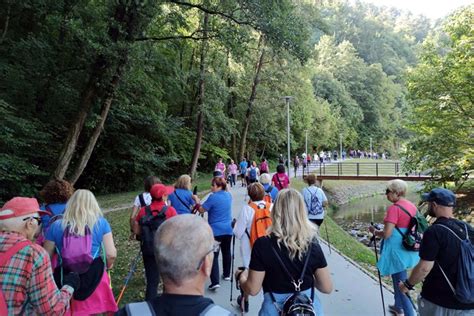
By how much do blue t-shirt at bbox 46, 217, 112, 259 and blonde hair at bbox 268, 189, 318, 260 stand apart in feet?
5.42

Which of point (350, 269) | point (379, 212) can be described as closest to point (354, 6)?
point (379, 212)

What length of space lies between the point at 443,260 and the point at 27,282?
3124mm

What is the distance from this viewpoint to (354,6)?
5655 inches

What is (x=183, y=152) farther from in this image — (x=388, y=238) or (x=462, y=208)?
(x=388, y=238)

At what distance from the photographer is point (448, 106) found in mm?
16109

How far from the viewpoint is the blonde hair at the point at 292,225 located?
111 inches

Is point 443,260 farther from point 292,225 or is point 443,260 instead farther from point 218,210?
point 218,210

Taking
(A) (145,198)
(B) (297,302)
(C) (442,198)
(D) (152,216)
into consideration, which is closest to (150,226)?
(D) (152,216)

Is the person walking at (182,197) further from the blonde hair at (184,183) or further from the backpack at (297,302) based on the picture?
the backpack at (297,302)

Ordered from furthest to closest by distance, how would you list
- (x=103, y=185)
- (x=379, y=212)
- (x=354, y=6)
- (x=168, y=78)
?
(x=354, y=6) < (x=379, y=212) < (x=103, y=185) < (x=168, y=78)

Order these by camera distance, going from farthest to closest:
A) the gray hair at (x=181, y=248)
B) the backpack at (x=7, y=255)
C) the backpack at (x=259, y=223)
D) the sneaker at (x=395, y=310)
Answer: the sneaker at (x=395, y=310), the backpack at (x=259, y=223), the backpack at (x=7, y=255), the gray hair at (x=181, y=248)

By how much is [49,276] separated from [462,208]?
20.1 m

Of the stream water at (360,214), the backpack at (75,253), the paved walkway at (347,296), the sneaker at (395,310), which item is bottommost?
the stream water at (360,214)

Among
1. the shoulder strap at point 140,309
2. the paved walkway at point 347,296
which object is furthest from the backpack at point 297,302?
the paved walkway at point 347,296
